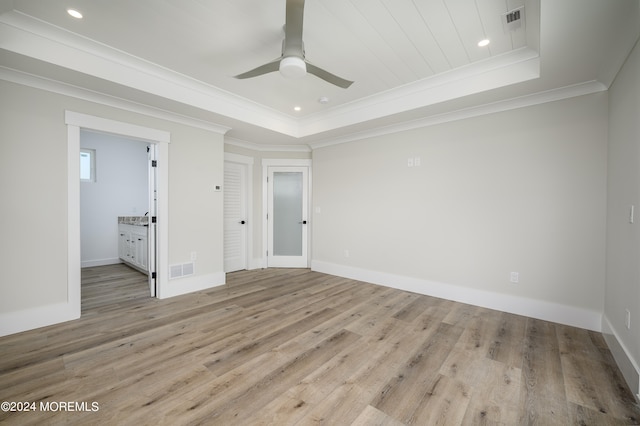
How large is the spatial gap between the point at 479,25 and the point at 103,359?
433 cm

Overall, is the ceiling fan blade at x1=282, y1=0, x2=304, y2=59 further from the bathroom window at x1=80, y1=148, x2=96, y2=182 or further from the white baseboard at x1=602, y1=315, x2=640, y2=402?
the bathroom window at x1=80, y1=148, x2=96, y2=182

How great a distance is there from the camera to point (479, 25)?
7.63ft

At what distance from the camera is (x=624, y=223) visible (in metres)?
2.23

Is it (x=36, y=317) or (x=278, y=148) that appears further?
(x=278, y=148)

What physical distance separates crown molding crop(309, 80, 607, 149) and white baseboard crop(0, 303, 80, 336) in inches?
180

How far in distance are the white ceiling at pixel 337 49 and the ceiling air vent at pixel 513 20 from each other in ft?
0.10

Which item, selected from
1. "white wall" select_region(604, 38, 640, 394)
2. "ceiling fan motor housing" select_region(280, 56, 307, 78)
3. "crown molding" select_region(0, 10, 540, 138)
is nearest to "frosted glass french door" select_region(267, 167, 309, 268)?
"crown molding" select_region(0, 10, 540, 138)

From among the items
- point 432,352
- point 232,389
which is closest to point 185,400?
point 232,389

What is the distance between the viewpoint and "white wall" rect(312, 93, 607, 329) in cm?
286

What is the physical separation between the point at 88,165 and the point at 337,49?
Result: 5.89 meters

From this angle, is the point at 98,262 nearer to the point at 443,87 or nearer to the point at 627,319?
the point at 443,87

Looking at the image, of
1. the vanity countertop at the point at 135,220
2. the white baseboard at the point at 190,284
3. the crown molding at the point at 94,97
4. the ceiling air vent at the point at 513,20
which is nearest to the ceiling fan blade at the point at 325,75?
the ceiling air vent at the point at 513,20

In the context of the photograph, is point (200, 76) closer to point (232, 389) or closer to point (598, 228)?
point (232, 389)

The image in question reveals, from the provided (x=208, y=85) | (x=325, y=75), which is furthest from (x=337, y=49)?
(x=208, y=85)
